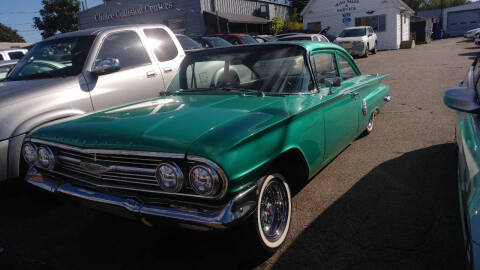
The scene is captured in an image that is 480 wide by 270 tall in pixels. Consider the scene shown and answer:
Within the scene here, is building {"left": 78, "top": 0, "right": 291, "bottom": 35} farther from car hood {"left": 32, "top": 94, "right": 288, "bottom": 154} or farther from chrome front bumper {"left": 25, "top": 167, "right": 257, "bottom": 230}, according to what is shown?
chrome front bumper {"left": 25, "top": 167, "right": 257, "bottom": 230}

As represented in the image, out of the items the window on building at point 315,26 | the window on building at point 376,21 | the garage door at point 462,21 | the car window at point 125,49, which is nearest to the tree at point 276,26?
the window on building at point 315,26

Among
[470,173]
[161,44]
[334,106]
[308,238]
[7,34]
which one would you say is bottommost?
[308,238]

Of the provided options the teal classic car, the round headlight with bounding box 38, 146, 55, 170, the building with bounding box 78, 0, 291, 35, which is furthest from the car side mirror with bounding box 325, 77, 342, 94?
the building with bounding box 78, 0, 291, 35

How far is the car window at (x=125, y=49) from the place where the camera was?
478 centimetres

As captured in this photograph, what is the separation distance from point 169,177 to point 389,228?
5.95 feet

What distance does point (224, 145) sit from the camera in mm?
2146

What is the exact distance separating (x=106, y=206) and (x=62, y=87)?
224 cm

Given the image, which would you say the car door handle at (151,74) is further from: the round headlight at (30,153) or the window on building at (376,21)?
A: the window on building at (376,21)

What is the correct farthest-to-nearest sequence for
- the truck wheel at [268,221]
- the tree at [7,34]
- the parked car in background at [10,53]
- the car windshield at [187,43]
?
the tree at [7,34] → the parked car in background at [10,53] → the car windshield at [187,43] → the truck wheel at [268,221]

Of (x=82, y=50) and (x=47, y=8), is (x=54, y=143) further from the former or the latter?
(x=47, y=8)

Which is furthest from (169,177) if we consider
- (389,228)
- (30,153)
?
(389,228)

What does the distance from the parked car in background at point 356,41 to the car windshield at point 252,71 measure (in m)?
15.9

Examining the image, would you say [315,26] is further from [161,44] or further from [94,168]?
[94,168]

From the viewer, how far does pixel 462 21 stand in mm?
42062
